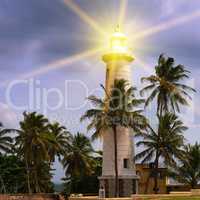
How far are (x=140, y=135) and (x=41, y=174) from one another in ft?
73.1

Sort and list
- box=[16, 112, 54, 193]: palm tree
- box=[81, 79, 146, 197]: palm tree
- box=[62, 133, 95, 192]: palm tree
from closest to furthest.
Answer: box=[81, 79, 146, 197]: palm tree → box=[16, 112, 54, 193]: palm tree → box=[62, 133, 95, 192]: palm tree

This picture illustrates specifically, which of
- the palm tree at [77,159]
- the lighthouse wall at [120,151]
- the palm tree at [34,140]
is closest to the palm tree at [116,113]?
the lighthouse wall at [120,151]

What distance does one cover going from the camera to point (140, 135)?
4084 centimetres

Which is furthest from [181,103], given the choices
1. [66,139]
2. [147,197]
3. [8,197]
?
[66,139]

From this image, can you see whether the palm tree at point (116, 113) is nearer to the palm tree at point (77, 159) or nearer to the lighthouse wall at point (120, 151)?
the lighthouse wall at point (120, 151)

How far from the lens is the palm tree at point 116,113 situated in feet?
128

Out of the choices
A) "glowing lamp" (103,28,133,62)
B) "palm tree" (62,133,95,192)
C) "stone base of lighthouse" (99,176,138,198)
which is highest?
"glowing lamp" (103,28,133,62)

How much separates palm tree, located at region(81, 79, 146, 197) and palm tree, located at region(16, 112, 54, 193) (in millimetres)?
12569

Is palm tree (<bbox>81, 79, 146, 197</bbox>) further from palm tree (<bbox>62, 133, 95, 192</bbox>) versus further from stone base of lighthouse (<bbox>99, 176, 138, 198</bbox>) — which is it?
palm tree (<bbox>62, 133, 95, 192</bbox>)

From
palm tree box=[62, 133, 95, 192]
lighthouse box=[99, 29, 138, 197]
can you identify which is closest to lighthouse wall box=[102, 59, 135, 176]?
lighthouse box=[99, 29, 138, 197]

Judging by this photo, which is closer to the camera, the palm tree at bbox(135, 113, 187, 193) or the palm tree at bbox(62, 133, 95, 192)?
the palm tree at bbox(135, 113, 187, 193)

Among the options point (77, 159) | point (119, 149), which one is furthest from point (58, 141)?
point (119, 149)

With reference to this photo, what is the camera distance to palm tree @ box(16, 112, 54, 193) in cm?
5097

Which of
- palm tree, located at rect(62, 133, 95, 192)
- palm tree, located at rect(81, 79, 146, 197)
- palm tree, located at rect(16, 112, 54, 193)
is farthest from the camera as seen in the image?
palm tree, located at rect(62, 133, 95, 192)
